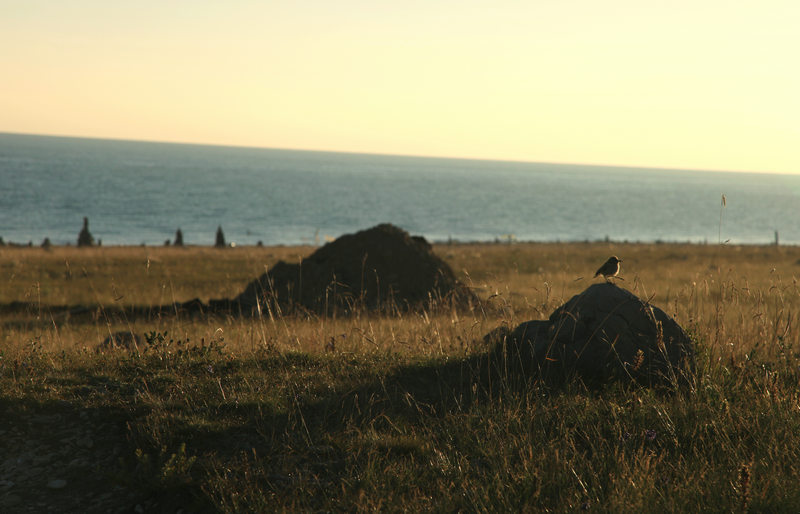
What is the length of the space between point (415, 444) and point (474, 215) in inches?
4890

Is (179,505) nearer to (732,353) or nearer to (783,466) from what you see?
(783,466)

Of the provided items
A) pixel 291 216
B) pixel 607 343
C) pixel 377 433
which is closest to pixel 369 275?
pixel 607 343

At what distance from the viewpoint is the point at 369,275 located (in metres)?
17.0

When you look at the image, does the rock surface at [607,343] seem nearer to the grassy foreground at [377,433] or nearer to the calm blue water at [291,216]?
the grassy foreground at [377,433]

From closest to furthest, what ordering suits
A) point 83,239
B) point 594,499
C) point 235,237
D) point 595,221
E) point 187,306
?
1. point 594,499
2. point 187,306
3. point 83,239
4. point 235,237
5. point 595,221

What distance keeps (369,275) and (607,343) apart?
1085 cm

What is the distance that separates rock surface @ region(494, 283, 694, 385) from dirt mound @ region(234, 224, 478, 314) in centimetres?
894

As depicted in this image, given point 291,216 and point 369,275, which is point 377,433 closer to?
point 369,275

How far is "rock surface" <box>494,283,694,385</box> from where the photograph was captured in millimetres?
6430

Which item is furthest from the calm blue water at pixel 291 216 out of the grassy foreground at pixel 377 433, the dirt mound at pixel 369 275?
the grassy foreground at pixel 377 433

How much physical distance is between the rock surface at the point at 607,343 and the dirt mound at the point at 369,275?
352 inches

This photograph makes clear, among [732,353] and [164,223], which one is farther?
[164,223]

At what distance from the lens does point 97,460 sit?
4996 mm

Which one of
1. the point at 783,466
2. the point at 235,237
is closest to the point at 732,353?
the point at 783,466
